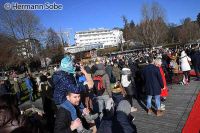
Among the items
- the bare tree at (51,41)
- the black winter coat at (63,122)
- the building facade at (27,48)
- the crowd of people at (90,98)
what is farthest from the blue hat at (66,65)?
the bare tree at (51,41)

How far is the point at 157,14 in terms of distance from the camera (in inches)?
3521

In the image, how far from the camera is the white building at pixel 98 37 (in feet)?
604

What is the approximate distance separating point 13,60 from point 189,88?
163 feet

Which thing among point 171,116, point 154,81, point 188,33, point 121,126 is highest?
point 188,33

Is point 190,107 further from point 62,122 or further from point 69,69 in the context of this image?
point 62,122

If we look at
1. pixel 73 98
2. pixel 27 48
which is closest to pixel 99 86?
pixel 73 98

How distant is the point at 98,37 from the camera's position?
189125 millimetres

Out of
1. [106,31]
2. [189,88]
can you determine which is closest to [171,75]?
[189,88]

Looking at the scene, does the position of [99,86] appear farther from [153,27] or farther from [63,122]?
[153,27]

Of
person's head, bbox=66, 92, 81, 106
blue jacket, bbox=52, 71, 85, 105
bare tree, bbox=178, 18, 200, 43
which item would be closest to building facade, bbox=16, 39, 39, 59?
blue jacket, bbox=52, 71, 85, 105

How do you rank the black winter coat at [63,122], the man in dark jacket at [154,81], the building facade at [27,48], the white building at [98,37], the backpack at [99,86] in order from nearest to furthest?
the black winter coat at [63,122] → the backpack at [99,86] → the man in dark jacket at [154,81] → the building facade at [27,48] → the white building at [98,37]

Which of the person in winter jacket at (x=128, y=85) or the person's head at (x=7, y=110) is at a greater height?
the person's head at (x=7, y=110)

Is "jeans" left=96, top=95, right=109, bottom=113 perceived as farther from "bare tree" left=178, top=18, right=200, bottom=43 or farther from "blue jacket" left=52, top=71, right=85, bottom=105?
"bare tree" left=178, top=18, right=200, bottom=43

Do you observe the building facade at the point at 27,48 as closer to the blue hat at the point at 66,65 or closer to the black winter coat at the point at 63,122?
the blue hat at the point at 66,65
